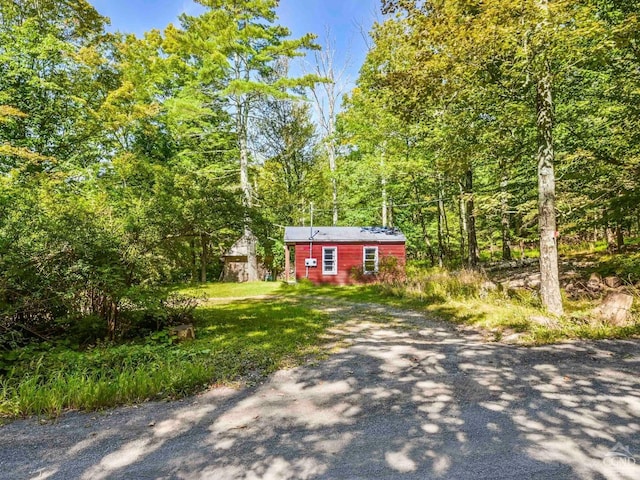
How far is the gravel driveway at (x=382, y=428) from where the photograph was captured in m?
2.38

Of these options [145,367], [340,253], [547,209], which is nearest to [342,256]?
[340,253]

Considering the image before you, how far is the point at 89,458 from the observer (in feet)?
8.63

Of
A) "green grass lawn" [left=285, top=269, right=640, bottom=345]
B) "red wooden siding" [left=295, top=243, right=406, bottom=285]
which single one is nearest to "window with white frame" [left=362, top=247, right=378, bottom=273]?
"red wooden siding" [left=295, top=243, right=406, bottom=285]

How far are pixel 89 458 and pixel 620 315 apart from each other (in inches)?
290

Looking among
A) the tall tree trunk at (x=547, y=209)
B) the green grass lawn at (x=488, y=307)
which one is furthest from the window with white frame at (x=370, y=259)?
the tall tree trunk at (x=547, y=209)

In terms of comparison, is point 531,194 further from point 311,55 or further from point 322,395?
point 311,55

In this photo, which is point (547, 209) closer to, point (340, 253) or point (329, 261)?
point (340, 253)

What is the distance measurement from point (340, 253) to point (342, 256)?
0.60 ft

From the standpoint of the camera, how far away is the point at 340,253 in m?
17.9

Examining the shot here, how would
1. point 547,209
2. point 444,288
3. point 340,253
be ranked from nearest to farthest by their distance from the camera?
point 547,209, point 444,288, point 340,253

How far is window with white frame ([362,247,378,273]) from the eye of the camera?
17.9m

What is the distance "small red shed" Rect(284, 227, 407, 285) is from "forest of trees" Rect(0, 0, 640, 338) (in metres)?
3.12

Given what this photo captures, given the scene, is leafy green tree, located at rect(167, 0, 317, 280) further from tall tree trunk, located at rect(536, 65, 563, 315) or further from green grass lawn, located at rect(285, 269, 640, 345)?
tall tree trunk, located at rect(536, 65, 563, 315)

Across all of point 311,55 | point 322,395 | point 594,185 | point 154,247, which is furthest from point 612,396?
point 311,55
